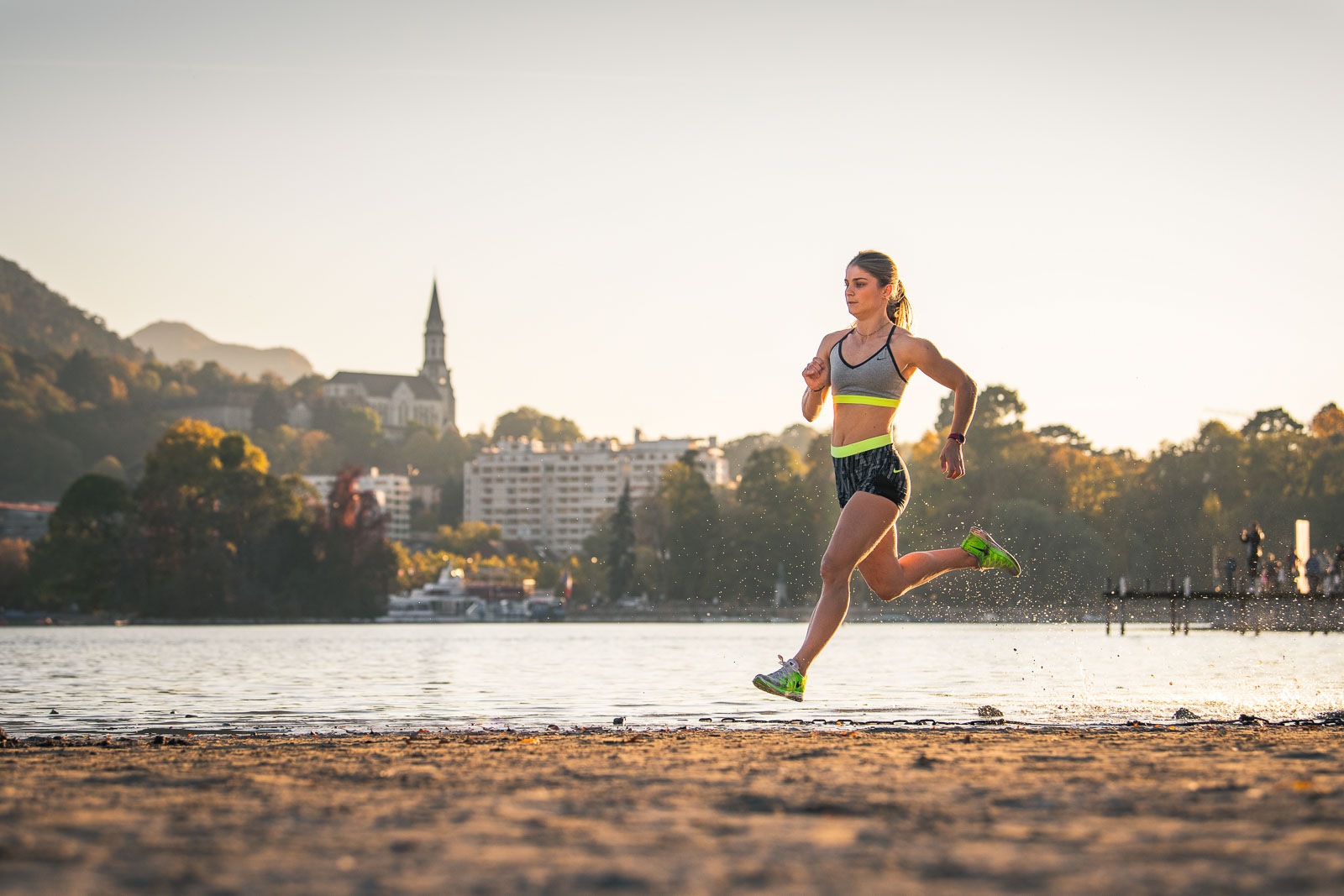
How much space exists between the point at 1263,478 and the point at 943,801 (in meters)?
100

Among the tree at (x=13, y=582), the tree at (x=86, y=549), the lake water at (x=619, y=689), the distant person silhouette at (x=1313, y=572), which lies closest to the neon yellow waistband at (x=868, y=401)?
the lake water at (x=619, y=689)

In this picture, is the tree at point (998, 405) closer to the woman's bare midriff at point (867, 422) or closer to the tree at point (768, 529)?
the tree at point (768, 529)

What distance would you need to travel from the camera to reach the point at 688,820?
15.7 ft

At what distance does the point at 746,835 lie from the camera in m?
4.45

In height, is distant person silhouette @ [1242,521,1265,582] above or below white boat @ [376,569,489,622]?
above

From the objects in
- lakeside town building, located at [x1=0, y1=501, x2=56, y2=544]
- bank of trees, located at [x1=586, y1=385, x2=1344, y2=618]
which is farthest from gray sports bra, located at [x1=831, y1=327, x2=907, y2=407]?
lakeside town building, located at [x1=0, y1=501, x2=56, y2=544]

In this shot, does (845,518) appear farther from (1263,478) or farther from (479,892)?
(1263,478)

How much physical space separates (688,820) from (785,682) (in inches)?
157

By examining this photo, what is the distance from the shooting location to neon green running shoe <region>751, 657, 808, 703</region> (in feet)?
28.5

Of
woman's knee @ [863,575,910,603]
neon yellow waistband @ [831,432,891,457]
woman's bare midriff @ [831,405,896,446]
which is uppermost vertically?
woman's bare midriff @ [831,405,896,446]

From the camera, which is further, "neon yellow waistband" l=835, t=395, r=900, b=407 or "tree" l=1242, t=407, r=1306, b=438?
"tree" l=1242, t=407, r=1306, b=438

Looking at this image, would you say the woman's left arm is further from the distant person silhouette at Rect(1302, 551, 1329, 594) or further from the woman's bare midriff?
the distant person silhouette at Rect(1302, 551, 1329, 594)

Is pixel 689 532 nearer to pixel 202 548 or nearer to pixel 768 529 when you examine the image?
pixel 768 529

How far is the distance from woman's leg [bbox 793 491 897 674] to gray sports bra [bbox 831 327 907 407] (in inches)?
20.8
